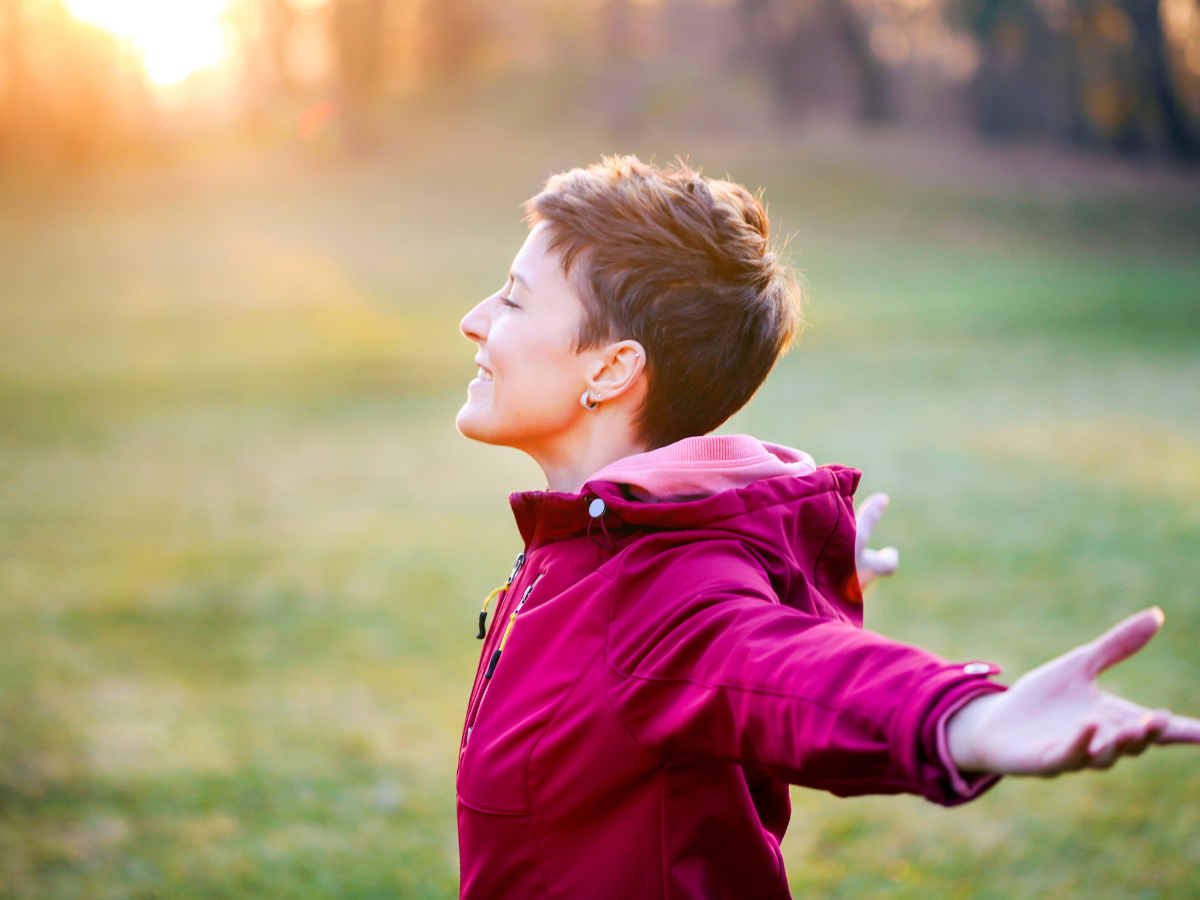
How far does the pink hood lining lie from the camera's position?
58.9 inches

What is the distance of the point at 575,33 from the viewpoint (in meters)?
34.6

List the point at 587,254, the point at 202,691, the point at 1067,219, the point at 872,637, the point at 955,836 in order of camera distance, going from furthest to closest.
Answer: the point at 1067,219 → the point at 202,691 → the point at 955,836 → the point at 587,254 → the point at 872,637

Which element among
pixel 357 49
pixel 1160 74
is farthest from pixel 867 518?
pixel 1160 74

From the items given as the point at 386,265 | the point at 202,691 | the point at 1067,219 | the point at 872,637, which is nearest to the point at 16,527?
the point at 202,691

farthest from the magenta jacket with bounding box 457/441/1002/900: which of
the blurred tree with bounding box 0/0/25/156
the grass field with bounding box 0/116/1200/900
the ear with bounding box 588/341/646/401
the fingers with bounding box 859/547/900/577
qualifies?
the blurred tree with bounding box 0/0/25/156

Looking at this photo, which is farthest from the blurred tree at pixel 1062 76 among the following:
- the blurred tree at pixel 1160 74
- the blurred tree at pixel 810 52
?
the blurred tree at pixel 810 52

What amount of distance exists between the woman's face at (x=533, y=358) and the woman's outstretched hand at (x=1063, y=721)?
90cm

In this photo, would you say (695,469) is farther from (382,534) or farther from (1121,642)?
(382,534)

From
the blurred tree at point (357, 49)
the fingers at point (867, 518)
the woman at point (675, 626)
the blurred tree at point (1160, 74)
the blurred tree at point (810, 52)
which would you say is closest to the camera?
the woman at point (675, 626)

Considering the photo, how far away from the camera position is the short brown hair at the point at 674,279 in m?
1.65

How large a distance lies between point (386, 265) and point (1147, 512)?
1700 cm

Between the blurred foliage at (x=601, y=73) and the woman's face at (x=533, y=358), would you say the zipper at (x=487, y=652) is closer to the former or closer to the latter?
the woman's face at (x=533, y=358)

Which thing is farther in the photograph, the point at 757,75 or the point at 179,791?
the point at 757,75

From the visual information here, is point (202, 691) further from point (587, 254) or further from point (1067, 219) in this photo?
point (1067, 219)
